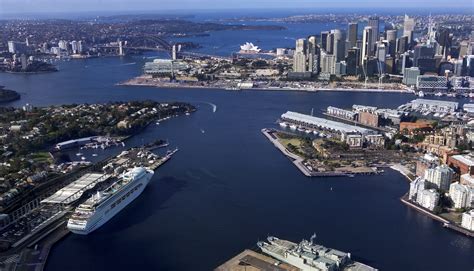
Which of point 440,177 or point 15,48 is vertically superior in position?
point 15,48

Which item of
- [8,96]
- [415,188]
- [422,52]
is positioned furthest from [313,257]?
[422,52]

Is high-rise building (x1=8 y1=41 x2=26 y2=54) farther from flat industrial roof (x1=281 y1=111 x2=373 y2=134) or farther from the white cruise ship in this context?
the white cruise ship

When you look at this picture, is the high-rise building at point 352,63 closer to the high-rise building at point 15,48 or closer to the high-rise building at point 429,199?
the high-rise building at point 429,199

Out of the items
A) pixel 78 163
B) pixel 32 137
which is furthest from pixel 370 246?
pixel 32 137

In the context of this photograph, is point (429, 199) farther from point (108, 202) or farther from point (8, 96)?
point (8, 96)

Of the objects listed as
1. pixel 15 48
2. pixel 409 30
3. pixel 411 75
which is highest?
pixel 409 30

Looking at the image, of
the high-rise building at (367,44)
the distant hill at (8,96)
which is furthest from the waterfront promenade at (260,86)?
the high-rise building at (367,44)
